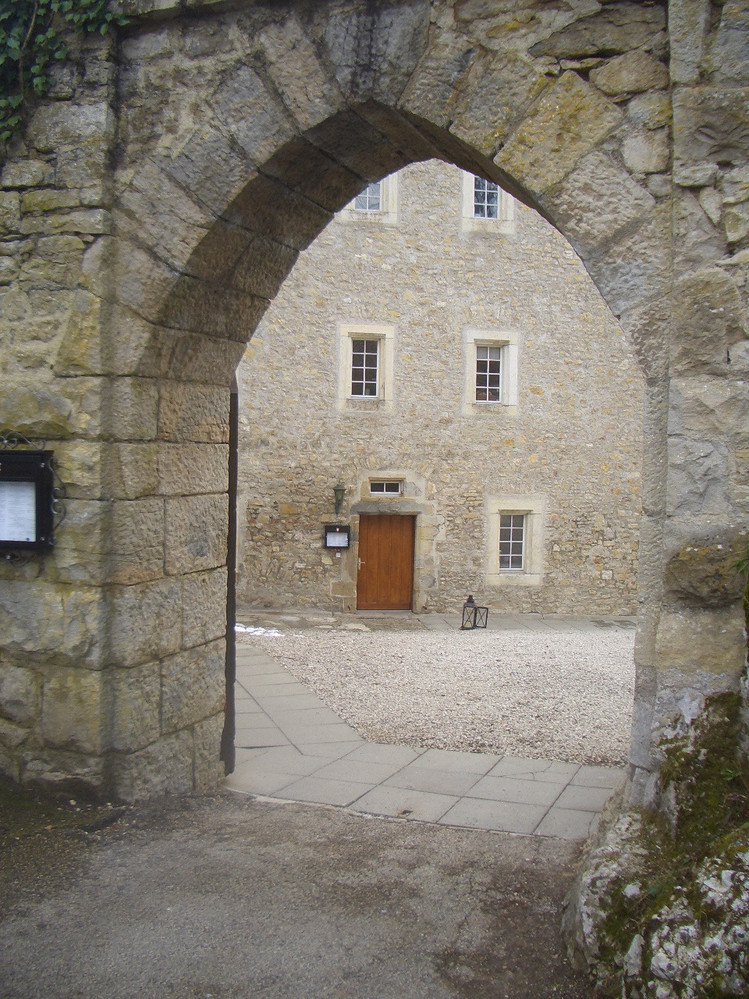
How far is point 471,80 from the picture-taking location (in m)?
2.87

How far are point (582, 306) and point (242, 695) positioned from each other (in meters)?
8.91

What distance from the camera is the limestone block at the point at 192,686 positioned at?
3.69 meters

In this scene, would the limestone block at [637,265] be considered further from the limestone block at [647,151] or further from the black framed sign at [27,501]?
the black framed sign at [27,501]

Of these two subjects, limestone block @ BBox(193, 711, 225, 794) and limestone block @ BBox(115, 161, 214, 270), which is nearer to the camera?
limestone block @ BBox(115, 161, 214, 270)

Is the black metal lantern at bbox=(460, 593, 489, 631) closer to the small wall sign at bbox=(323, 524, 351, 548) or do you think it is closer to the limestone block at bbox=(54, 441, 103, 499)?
the small wall sign at bbox=(323, 524, 351, 548)

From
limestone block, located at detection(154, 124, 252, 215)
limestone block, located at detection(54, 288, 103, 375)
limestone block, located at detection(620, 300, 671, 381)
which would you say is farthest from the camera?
limestone block, located at detection(54, 288, 103, 375)

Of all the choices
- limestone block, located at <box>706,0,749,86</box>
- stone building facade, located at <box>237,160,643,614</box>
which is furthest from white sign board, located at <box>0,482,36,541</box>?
stone building facade, located at <box>237,160,643,614</box>

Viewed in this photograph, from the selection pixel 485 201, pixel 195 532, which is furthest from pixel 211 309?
pixel 485 201

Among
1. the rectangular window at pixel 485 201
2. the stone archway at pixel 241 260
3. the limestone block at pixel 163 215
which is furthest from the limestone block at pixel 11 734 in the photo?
the rectangular window at pixel 485 201

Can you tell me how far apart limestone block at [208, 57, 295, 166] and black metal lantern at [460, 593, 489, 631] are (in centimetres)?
894

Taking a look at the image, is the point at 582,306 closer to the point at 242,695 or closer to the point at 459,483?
the point at 459,483

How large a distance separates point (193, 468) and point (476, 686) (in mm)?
3961

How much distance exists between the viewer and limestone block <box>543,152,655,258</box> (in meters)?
2.67

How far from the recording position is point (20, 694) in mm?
3535
